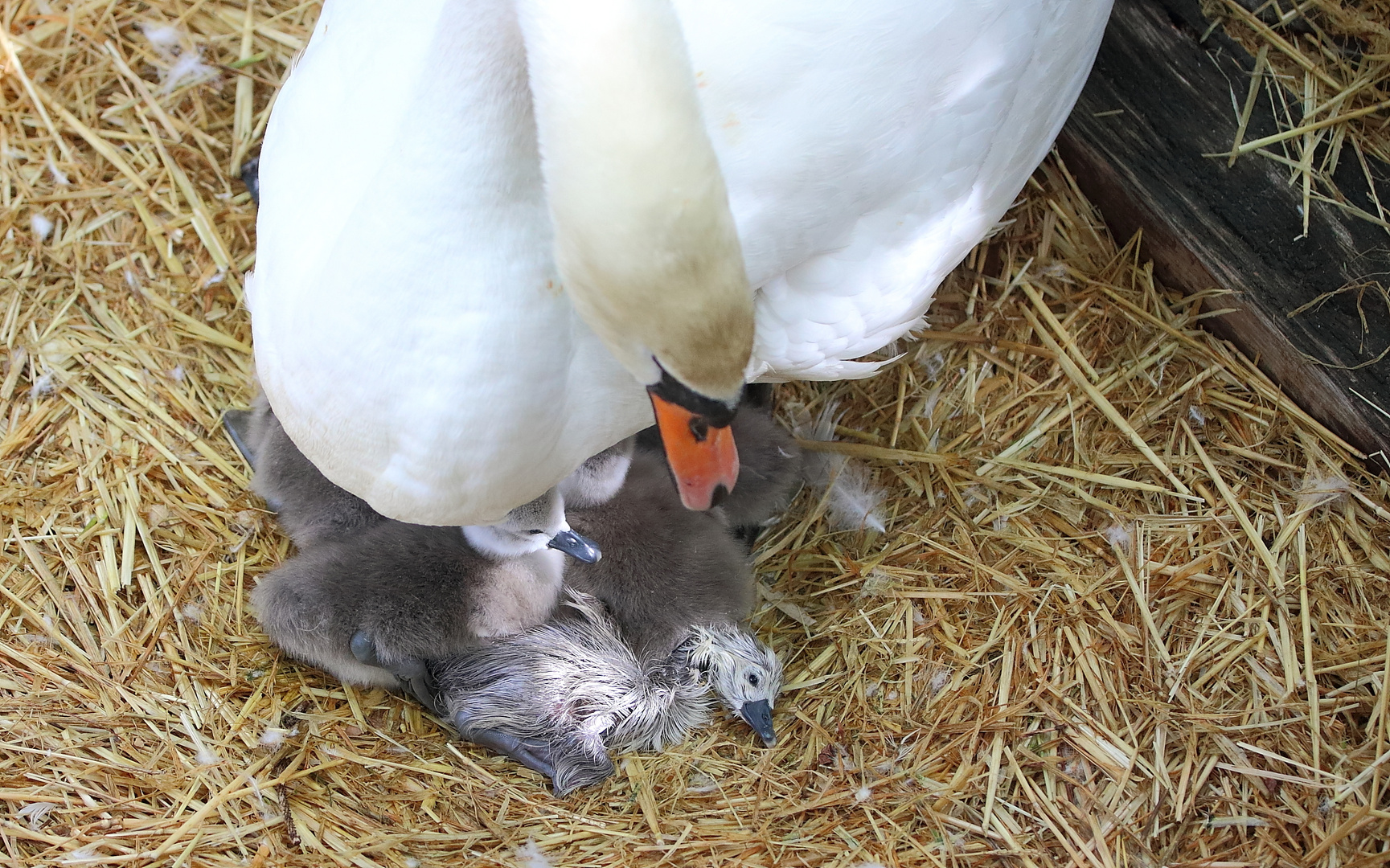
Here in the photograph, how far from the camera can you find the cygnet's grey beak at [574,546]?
217 centimetres

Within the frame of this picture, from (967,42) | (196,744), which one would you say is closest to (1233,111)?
(967,42)

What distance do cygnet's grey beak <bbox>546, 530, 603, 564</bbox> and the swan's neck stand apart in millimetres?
1002

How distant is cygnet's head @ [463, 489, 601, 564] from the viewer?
2090 millimetres

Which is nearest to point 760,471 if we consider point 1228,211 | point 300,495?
point 300,495

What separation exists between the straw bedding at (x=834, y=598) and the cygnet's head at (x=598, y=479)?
433mm

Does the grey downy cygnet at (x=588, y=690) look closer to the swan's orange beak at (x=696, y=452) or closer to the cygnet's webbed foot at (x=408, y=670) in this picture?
the cygnet's webbed foot at (x=408, y=670)

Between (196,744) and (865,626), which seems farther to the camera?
(865,626)

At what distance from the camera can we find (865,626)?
2.24 metres

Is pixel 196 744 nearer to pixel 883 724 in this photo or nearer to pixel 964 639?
pixel 883 724

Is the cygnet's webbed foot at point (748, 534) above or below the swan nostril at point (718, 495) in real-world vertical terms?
below

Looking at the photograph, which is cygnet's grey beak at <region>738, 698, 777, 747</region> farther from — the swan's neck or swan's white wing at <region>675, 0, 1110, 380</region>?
the swan's neck

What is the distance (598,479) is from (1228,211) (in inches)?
59.0

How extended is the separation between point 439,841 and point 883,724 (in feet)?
2.83

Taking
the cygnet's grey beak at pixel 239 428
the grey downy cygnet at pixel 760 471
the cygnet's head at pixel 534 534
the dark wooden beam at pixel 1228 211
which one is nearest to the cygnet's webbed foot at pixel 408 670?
the cygnet's head at pixel 534 534
